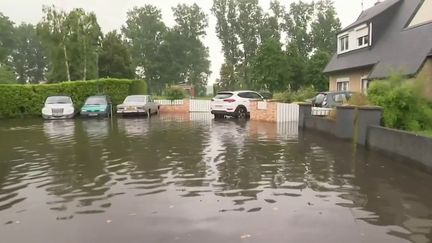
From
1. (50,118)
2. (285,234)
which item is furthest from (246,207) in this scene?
(50,118)

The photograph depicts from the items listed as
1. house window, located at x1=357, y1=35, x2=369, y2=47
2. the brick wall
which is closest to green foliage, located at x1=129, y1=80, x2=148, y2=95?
the brick wall

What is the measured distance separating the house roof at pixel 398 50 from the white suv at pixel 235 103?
6389 mm

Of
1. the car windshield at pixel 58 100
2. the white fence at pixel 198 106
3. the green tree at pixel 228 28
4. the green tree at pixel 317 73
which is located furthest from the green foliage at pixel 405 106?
the green tree at pixel 228 28

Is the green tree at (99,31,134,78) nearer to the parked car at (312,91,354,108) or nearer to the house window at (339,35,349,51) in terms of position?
the house window at (339,35,349,51)

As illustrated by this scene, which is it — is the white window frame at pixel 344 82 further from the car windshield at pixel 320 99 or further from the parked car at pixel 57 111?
the parked car at pixel 57 111

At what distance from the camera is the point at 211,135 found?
1510 centimetres

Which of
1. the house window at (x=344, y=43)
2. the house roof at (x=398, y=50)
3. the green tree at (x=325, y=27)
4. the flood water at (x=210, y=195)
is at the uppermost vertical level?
the green tree at (x=325, y=27)

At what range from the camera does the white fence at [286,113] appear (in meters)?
20.6

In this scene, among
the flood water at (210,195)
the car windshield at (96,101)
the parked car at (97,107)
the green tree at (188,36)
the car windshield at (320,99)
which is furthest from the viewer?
the green tree at (188,36)

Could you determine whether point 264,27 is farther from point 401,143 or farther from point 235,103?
point 401,143

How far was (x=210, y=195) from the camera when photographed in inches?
262

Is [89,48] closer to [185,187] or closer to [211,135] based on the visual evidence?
[211,135]

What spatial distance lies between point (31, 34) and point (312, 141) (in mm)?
87967

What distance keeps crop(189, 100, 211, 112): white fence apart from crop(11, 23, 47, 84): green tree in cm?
6178
